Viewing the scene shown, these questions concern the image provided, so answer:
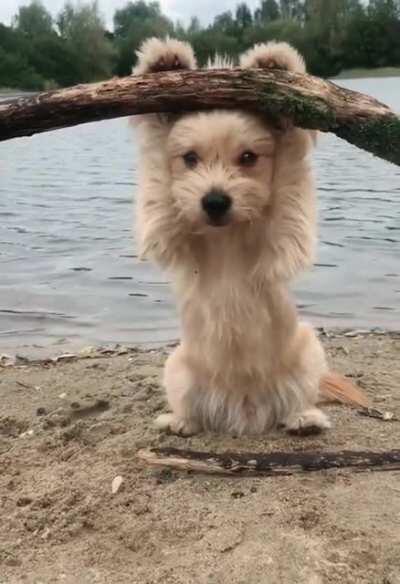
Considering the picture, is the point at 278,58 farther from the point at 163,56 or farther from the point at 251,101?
the point at 163,56

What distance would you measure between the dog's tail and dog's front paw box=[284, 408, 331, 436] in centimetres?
50

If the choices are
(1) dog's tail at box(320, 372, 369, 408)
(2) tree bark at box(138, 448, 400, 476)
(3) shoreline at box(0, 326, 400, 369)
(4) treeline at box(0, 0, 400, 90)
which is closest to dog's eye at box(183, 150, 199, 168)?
(2) tree bark at box(138, 448, 400, 476)

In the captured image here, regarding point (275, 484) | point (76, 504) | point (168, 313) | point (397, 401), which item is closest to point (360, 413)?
point (397, 401)

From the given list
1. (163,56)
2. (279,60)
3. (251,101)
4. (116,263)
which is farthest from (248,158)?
(116,263)

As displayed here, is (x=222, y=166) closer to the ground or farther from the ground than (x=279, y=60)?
closer to the ground

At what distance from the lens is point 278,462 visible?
4.30m


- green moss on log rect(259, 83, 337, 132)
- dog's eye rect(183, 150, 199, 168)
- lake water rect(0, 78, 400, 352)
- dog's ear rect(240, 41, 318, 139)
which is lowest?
lake water rect(0, 78, 400, 352)

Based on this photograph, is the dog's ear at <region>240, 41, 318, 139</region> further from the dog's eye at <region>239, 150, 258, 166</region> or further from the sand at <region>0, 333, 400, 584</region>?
the sand at <region>0, 333, 400, 584</region>

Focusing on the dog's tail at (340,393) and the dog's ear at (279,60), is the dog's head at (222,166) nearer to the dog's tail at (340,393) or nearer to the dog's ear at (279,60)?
the dog's ear at (279,60)

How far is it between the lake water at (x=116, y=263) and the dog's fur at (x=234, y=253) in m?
0.53

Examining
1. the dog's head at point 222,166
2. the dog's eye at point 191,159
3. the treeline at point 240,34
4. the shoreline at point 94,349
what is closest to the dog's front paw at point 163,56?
the dog's head at point 222,166

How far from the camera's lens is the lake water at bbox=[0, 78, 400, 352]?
896cm

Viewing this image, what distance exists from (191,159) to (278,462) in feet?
4.88

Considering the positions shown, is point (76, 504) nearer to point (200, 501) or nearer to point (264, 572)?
point (200, 501)
